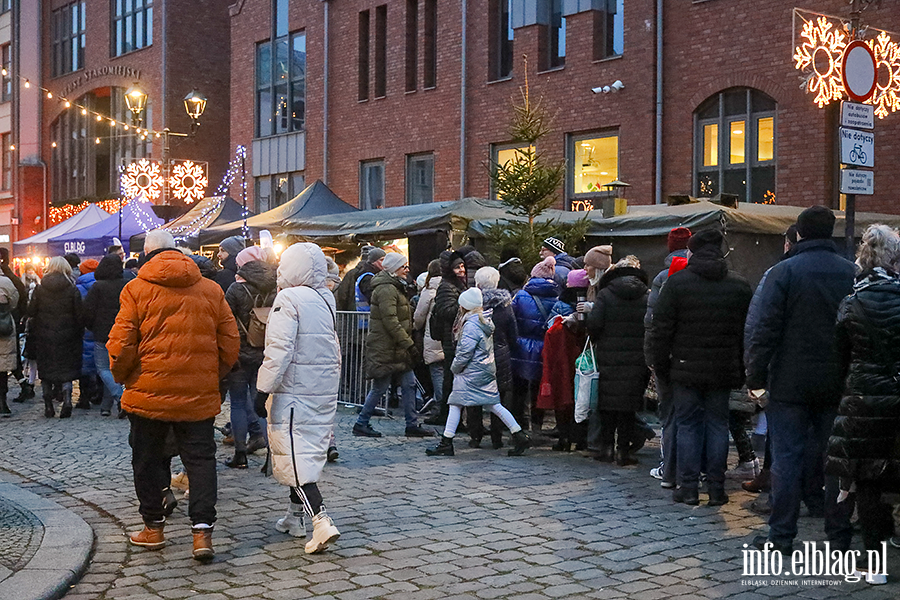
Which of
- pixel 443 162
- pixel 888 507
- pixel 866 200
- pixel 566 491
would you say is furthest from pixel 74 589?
pixel 443 162

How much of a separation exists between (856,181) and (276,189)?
19.8m

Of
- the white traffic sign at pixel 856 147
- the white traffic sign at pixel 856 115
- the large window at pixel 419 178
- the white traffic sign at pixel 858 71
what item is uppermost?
the large window at pixel 419 178

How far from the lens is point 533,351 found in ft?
32.3

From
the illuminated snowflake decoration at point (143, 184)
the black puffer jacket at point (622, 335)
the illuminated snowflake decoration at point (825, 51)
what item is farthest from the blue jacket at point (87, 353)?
the illuminated snowflake decoration at point (143, 184)

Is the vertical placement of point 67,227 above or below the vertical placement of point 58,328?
above

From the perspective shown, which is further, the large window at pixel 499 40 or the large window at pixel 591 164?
the large window at pixel 499 40

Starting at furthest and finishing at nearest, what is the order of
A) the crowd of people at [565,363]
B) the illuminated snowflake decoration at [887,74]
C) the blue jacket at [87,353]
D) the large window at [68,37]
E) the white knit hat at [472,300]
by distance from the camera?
the large window at [68,37]
the illuminated snowflake decoration at [887,74]
the blue jacket at [87,353]
the white knit hat at [472,300]
the crowd of people at [565,363]

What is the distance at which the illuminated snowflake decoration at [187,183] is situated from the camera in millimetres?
24458

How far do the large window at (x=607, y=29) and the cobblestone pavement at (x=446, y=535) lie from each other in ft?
35.9

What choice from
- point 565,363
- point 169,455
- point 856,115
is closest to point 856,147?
point 856,115

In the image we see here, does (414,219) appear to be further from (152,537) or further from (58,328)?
(152,537)

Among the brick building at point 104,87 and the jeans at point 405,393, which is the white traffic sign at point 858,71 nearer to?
the jeans at point 405,393

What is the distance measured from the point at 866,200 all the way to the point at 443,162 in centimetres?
920

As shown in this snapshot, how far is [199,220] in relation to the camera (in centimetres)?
1914
